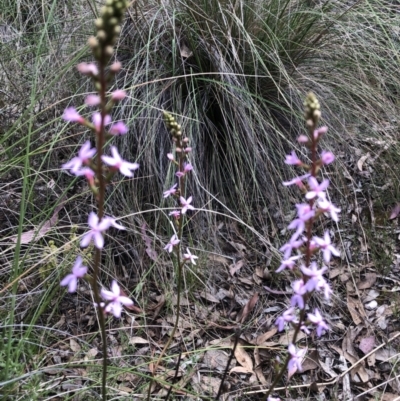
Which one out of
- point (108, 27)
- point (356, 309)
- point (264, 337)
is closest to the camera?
point (108, 27)

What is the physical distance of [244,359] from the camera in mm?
2754

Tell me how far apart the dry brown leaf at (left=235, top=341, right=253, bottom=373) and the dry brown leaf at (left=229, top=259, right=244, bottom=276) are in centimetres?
57

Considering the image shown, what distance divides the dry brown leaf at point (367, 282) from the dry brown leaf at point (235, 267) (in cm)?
78

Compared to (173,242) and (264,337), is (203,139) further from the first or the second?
(173,242)

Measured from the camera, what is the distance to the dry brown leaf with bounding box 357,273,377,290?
314 centimetres

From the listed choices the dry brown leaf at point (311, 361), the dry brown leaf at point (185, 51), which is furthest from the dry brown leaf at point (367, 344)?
the dry brown leaf at point (185, 51)

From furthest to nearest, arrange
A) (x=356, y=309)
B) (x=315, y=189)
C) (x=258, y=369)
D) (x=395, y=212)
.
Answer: (x=395, y=212)
(x=356, y=309)
(x=258, y=369)
(x=315, y=189)

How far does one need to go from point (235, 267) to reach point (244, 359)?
677 mm

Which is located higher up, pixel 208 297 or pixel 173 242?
pixel 173 242

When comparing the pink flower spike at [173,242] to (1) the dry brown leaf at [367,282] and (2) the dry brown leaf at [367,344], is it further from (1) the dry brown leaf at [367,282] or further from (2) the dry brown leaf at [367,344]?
(1) the dry brown leaf at [367,282]

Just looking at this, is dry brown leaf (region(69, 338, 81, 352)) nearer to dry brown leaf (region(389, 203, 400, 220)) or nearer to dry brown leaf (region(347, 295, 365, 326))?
dry brown leaf (region(347, 295, 365, 326))

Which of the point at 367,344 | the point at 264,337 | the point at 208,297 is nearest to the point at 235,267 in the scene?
the point at 208,297

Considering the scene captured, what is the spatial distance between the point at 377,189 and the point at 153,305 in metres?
1.95

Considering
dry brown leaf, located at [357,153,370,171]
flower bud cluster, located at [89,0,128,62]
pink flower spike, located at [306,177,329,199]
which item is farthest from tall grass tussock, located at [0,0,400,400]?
flower bud cluster, located at [89,0,128,62]
